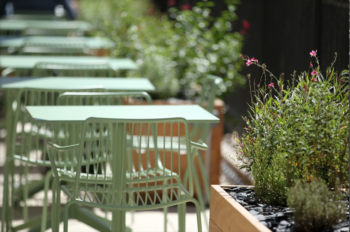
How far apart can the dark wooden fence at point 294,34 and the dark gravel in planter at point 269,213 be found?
1426mm

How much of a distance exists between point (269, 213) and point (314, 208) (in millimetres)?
247

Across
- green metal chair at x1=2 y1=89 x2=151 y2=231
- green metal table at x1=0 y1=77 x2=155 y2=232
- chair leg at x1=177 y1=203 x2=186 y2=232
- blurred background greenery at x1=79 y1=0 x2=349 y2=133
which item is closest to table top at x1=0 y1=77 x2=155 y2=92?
green metal table at x1=0 y1=77 x2=155 y2=232

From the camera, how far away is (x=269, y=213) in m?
2.15

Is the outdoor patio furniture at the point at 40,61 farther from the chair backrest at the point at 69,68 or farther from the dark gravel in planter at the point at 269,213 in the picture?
the dark gravel in planter at the point at 269,213

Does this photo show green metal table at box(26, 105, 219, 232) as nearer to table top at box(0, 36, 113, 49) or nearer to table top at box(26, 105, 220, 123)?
table top at box(26, 105, 220, 123)

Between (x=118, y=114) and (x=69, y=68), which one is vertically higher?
(x=69, y=68)

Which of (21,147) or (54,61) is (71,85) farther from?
(54,61)

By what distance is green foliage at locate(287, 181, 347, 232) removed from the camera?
1.94 metres

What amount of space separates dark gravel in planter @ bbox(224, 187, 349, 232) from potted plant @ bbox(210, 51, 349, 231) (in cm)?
5

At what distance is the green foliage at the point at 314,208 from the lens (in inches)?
76.4

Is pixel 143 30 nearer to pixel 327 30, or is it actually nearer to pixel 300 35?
pixel 300 35

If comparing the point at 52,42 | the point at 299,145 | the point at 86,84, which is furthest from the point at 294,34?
the point at 52,42

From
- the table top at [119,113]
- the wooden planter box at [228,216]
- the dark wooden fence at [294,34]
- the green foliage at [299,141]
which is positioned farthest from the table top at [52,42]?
the green foliage at [299,141]

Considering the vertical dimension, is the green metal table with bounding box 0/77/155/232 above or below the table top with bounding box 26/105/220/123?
above
